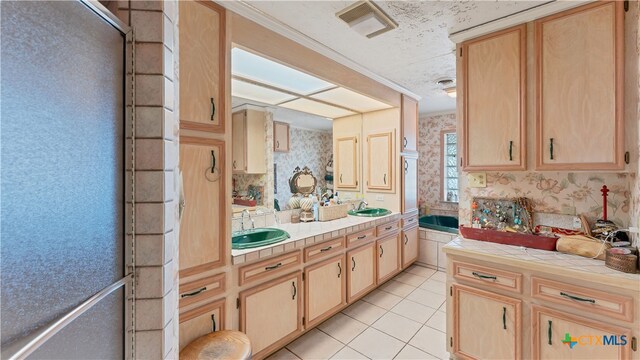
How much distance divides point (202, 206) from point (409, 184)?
2778 millimetres

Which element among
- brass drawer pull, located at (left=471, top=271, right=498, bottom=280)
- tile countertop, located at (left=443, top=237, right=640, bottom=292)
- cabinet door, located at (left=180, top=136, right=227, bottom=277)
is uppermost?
cabinet door, located at (left=180, top=136, right=227, bottom=277)

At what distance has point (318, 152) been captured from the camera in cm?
330

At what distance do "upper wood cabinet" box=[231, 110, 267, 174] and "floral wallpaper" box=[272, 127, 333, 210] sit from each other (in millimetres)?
219

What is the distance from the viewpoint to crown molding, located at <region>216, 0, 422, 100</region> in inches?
63.9

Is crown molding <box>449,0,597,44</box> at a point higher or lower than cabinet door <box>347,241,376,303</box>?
higher

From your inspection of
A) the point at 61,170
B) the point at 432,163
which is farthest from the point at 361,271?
the point at 432,163

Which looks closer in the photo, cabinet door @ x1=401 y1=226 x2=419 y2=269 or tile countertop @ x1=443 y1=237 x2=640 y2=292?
tile countertop @ x1=443 y1=237 x2=640 y2=292

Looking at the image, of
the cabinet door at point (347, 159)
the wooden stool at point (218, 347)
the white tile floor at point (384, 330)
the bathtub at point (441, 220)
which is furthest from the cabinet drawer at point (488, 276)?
the bathtub at point (441, 220)

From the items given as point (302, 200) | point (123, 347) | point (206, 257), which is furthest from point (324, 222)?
point (123, 347)

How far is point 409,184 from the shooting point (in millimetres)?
3504

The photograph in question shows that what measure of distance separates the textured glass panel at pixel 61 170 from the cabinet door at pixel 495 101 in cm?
221

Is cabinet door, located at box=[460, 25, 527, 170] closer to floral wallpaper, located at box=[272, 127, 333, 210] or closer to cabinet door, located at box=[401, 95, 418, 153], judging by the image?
cabinet door, located at box=[401, 95, 418, 153]

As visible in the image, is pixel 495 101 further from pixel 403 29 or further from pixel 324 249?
pixel 324 249

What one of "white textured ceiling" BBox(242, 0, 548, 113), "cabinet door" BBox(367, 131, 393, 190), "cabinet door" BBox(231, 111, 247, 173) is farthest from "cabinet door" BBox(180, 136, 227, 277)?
"cabinet door" BBox(367, 131, 393, 190)
